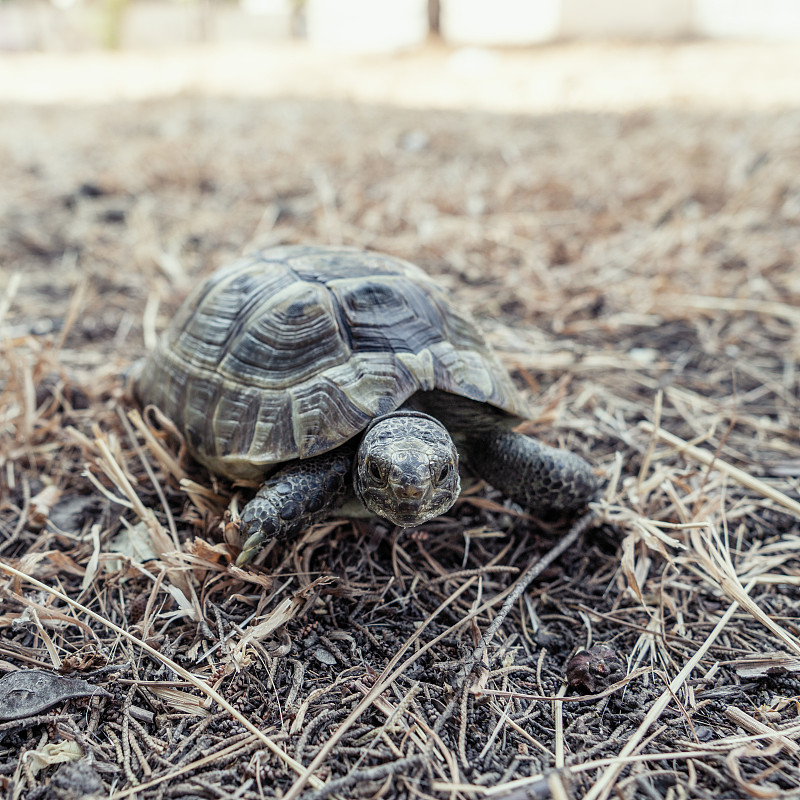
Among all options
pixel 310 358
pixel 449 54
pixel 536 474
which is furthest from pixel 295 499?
pixel 449 54

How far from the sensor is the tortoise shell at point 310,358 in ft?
6.72

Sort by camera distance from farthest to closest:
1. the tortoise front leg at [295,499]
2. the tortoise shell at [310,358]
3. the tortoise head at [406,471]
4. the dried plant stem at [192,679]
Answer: the tortoise shell at [310,358]
the tortoise front leg at [295,499]
the tortoise head at [406,471]
the dried plant stem at [192,679]

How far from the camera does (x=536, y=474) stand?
2.14m

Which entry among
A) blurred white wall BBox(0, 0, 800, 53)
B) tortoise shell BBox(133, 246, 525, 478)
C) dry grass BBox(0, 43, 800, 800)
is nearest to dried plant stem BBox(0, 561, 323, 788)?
dry grass BBox(0, 43, 800, 800)

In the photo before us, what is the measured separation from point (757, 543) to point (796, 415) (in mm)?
983

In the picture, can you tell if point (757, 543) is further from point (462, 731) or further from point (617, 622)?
point (462, 731)

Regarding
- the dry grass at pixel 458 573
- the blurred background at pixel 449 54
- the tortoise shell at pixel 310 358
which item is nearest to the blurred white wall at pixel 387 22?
the blurred background at pixel 449 54

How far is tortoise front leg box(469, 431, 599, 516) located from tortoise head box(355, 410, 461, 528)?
33 cm

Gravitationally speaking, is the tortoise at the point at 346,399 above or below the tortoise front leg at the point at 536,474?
above

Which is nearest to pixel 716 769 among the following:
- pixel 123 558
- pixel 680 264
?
pixel 123 558

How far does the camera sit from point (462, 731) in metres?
1.58

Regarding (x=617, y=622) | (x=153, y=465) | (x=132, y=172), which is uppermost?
(x=132, y=172)

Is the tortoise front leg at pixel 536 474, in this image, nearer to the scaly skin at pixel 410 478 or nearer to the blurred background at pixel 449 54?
the scaly skin at pixel 410 478

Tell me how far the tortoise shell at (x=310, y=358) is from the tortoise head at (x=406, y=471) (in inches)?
4.7
